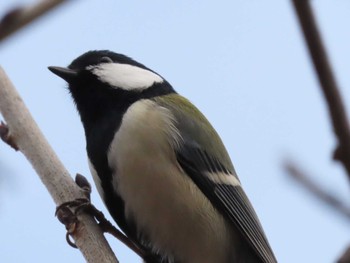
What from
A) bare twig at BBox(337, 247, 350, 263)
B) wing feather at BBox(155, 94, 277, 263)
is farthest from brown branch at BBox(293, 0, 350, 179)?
wing feather at BBox(155, 94, 277, 263)

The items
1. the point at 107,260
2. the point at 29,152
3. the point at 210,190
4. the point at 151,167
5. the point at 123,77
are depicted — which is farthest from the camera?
the point at 123,77

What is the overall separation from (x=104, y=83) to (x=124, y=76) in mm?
138

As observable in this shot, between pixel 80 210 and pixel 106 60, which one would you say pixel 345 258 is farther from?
pixel 106 60

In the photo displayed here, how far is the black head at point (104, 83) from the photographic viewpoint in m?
2.87

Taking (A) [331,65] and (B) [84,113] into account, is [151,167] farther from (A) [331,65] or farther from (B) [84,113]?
(A) [331,65]

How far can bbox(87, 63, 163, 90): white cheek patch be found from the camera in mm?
2977

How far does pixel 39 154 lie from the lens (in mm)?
2295

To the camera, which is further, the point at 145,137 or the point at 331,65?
the point at 145,137

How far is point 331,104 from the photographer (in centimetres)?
55

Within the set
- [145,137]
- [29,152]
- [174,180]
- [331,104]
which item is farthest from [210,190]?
[331,104]

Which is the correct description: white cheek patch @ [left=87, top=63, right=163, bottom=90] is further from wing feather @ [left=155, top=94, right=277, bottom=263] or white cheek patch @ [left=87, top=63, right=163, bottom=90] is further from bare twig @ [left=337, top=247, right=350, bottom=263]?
bare twig @ [left=337, top=247, right=350, bottom=263]

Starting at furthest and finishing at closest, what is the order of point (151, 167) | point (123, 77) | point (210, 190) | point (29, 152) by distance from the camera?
point (123, 77), point (210, 190), point (151, 167), point (29, 152)

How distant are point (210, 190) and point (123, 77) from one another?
0.77 meters

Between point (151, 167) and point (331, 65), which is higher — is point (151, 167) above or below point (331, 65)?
below
